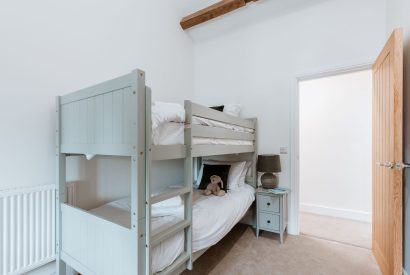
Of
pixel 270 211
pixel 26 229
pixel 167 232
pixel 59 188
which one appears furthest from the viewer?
pixel 270 211

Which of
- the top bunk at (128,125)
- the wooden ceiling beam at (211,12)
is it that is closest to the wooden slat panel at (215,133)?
the top bunk at (128,125)

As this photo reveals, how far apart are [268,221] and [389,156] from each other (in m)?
1.41

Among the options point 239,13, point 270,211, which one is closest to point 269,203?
point 270,211

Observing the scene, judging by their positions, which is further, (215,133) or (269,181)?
(269,181)

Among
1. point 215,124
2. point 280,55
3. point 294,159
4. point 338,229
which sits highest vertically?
point 280,55

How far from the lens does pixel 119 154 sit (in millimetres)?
1103

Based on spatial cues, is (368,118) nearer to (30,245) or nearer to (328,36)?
(328,36)

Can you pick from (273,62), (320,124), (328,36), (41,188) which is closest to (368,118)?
(320,124)

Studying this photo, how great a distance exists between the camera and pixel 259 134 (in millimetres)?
2869

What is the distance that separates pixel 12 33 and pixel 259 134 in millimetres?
2710

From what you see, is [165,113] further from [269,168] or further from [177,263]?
[269,168]

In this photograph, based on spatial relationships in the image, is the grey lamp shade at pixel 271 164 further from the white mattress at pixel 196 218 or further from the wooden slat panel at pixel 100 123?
the wooden slat panel at pixel 100 123

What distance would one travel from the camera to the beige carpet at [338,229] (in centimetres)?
244

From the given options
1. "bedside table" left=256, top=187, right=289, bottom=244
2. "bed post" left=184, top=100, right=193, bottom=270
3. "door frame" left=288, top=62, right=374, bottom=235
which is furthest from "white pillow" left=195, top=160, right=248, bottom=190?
"bed post" left=184, top=100, right=193, bottom=270
